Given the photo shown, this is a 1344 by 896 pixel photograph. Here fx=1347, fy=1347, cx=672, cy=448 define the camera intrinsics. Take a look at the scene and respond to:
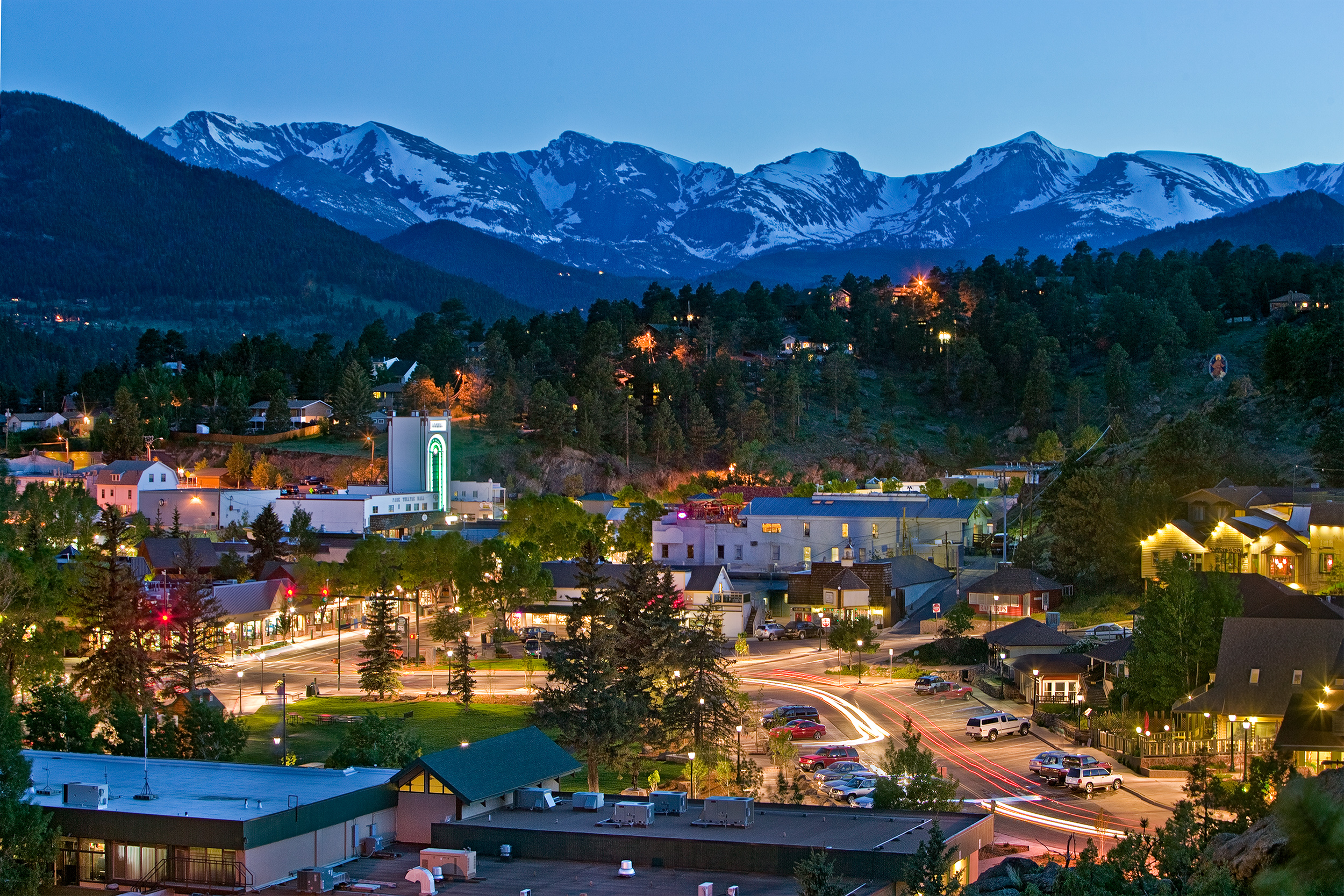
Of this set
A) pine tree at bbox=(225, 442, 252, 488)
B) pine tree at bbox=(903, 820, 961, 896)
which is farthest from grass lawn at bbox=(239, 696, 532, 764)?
pine tree at bbox=(225, 442, 252, 488)

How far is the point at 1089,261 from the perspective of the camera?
143000mm

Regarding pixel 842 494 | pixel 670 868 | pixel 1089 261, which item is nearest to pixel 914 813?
pixel 670 868

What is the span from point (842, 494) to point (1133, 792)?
46.9m

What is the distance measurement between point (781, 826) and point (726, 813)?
1.00 meters

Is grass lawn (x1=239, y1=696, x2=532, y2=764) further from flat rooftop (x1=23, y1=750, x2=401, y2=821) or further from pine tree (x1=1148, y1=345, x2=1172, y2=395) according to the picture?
pine tree (x1=1148, y1=345, x2=1172, y2=395)

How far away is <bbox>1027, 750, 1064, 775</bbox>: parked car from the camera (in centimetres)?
3209

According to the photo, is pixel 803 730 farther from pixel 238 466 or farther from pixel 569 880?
pixel 238 466

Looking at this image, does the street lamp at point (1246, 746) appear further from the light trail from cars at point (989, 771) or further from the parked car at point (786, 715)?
the parked car at point (786, 715)

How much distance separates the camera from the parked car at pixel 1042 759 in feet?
105

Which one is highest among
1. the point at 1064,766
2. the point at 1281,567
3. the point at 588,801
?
the point at 1281,567

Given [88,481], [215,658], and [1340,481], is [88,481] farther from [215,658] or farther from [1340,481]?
[1340,481]

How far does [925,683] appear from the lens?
43875 mm

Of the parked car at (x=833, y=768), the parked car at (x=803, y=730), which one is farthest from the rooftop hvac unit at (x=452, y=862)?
the parked car at (x=803, y=730)

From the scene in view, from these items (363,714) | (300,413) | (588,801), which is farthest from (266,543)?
(300,413)
